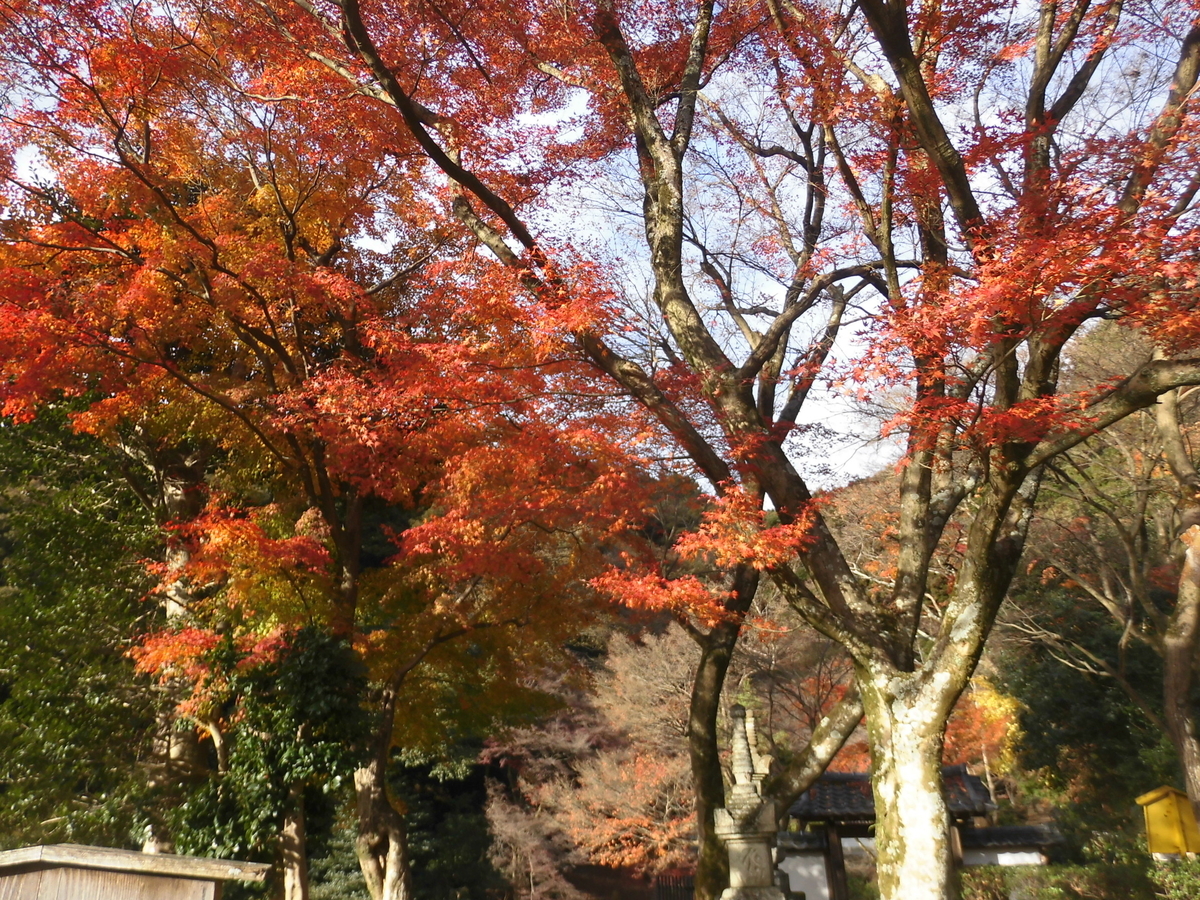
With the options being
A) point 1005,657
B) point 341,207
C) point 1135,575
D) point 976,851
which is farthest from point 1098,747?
point 341,207

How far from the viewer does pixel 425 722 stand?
40.3ft

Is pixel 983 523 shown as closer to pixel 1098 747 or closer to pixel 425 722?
pixel 425 722

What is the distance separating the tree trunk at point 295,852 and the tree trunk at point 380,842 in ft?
2.15

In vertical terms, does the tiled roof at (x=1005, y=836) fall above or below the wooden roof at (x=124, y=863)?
below

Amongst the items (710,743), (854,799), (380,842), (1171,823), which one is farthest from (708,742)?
(854,799)

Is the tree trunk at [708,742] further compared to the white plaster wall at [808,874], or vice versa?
the white plaster wall at [808,874]

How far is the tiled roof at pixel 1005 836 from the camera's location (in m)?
16.0

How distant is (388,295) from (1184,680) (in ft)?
35.8

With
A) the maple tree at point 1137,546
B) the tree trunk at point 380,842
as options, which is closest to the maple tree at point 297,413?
the tree trunk at point 380,842

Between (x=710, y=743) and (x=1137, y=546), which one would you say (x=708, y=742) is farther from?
(x=1137, y=546)

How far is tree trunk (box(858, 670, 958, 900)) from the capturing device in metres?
5.60

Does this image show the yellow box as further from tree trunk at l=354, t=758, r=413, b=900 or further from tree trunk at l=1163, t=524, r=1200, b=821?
tree trunk at l=354, t=758, r=413, b=900

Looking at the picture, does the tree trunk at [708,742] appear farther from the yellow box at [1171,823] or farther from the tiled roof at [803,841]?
the tiled roof at [803,841]

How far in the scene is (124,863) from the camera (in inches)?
113
